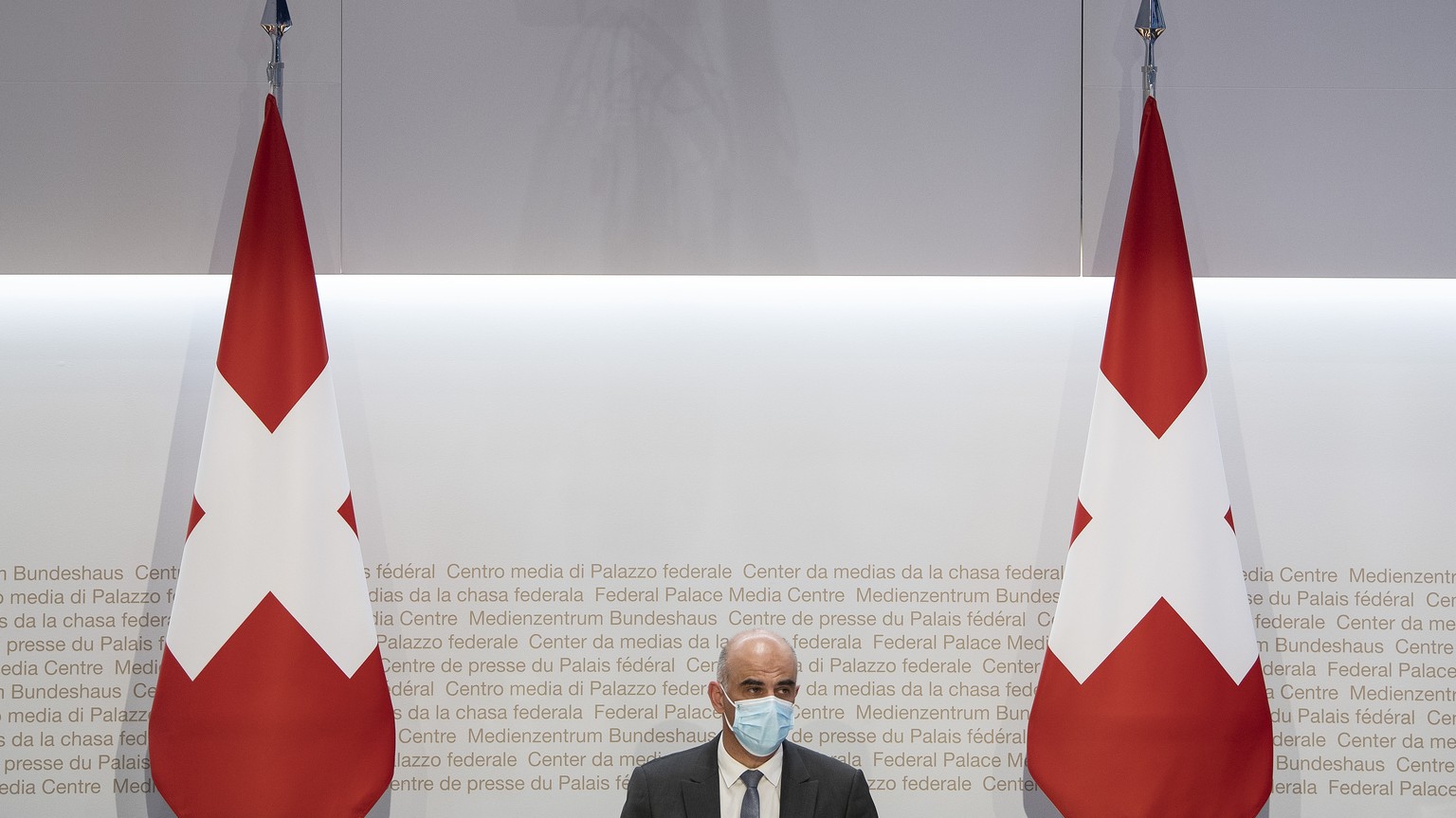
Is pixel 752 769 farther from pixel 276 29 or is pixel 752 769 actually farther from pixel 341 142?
pixel 276 29

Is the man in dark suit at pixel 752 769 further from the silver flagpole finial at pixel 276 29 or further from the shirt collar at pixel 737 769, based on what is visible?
the silver flagpole finial at pixel 276 29

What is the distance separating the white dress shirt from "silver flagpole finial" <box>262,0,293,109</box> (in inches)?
81.4

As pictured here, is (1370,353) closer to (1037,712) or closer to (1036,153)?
(1036,153)

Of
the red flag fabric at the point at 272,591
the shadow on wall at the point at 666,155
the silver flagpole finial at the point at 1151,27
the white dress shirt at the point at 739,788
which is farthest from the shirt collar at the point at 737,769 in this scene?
the silver flagpole finial at the point at 1151,27

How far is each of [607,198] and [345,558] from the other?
1.20 meters

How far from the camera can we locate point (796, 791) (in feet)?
10.1

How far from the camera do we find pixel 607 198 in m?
3.49

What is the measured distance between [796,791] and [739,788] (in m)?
0.14

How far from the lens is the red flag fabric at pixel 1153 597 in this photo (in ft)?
9.98

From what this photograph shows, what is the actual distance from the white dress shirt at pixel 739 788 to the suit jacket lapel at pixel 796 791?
0.07 ft

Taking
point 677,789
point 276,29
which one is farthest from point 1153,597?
point 276,29

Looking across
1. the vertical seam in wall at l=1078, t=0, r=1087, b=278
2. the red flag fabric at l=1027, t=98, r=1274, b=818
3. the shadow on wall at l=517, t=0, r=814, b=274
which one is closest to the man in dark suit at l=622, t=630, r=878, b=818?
the red flag fabric at l=1027, t=98, r=1274, b=818

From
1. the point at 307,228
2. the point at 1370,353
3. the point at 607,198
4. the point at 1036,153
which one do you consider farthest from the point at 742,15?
the point at 1370,353

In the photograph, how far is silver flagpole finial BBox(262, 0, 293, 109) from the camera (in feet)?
10.3
